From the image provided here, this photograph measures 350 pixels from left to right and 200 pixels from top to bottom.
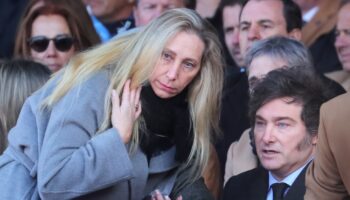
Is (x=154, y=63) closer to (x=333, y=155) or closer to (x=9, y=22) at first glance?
(x=333, y=155)

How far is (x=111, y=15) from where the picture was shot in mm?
7340

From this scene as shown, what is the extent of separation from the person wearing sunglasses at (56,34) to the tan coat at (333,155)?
2915 millimetres

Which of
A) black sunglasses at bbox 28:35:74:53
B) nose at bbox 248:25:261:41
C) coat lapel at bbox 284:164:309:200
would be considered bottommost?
coat lapel at bbox 284:164:309:200

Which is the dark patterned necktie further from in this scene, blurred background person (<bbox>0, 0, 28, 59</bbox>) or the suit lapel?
blurred background person (<bbox>0, 0, 28, 59</bbox>)

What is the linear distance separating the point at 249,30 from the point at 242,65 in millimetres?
348

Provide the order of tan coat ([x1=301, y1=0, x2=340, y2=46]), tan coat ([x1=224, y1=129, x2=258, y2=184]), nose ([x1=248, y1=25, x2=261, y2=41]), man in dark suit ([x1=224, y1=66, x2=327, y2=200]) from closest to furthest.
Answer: man in dark suit ([x1=224, y1=66, x2=327, y2=200]) → tan coat ([x1=224, y1=129, x2=258, y2=184]) → nose ([x1=248, y1=25, x2=261, y2=41]) → tan coat ([x1=301, y1=0, x2=340, y2=46])

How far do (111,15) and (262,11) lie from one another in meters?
1.35

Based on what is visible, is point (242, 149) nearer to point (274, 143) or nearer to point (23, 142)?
point (274, 143)

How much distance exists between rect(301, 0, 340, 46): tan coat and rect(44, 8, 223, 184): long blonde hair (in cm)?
245

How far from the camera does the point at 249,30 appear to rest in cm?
639

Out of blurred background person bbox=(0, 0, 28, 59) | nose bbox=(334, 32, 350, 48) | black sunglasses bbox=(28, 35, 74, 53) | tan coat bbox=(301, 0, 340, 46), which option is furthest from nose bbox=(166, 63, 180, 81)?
tan coat bbox=(301, 0, 340, 46)

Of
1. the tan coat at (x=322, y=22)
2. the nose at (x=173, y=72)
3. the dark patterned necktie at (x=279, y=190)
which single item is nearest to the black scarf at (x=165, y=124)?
the nose at (x=173, y=72)

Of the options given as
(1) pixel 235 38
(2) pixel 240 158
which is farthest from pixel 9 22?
(2) pixel 240 158

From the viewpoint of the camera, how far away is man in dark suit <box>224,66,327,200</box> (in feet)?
16.4
